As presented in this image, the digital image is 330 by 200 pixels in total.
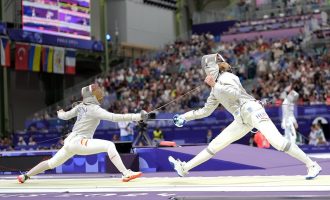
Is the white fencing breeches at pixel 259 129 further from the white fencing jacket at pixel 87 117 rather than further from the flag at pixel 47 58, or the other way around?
the flag at pixel 47 58

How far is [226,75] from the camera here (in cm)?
650

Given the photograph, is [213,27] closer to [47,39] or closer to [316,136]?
[47,39]

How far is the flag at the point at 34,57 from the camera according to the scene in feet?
79.0

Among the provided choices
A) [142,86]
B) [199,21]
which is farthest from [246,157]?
[199,21]

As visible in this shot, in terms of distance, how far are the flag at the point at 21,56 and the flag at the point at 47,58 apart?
78cm

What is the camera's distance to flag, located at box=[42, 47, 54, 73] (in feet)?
80.3

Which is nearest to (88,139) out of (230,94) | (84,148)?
(84,148)

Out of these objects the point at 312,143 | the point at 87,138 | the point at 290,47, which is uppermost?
the point at 290,47

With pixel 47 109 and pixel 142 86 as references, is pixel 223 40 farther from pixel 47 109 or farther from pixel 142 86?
pixel 47 109

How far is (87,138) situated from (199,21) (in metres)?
26.6

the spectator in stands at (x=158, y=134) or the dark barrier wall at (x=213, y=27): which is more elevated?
the dark barrier wall at (x=213, y=27)

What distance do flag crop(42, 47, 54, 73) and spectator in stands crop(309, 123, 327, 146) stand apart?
12929 mm

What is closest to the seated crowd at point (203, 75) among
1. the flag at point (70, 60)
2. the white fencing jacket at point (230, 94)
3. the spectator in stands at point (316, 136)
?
the spectator in stands at point (316, 136)

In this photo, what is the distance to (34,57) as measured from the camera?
79.4 feet
